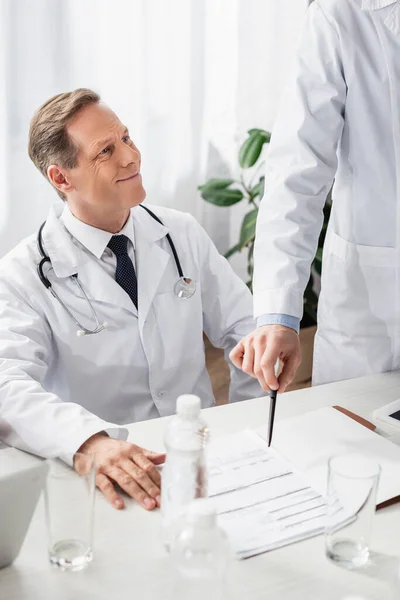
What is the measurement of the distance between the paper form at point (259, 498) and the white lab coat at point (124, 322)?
1.71 feet

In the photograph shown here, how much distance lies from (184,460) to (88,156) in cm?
102

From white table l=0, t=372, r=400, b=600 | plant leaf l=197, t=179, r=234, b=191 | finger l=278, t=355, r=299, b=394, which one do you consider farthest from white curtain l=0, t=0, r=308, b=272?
white table l=0, t=372, r=400, b=600

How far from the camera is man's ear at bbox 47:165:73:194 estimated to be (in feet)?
6.11

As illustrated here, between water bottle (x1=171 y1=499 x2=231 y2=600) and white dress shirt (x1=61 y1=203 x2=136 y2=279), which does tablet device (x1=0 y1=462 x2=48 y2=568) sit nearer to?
water bottle (x1=171 y1=499 x2=231 y2=600)

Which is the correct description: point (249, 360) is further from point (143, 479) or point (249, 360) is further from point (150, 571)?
point (150, 571)

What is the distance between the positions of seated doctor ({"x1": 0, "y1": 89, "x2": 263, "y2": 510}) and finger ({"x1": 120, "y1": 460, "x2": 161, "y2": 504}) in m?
0.49

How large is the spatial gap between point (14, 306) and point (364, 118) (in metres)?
0.84

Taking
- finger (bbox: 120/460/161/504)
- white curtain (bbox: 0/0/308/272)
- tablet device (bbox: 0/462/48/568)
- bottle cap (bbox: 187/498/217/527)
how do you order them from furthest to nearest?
white curtain (bbox: 0/0/308/272) → finger (bbox: 120/460/161/504) → tablet device (bbox: 0/462/48/568) → bottle cap (bbox: 187/498/217/527)

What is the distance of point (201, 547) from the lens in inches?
31.1

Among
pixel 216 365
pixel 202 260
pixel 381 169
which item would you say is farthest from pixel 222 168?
pixel 381 169

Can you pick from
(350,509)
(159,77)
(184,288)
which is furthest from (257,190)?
(350,509)

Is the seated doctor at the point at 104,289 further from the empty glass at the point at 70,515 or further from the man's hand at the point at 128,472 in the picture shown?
the empty glass at the point at 70,515

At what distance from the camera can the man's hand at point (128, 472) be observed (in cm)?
115

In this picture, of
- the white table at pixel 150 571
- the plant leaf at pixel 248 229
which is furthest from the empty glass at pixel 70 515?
the plant leaf at pixel 248 229
